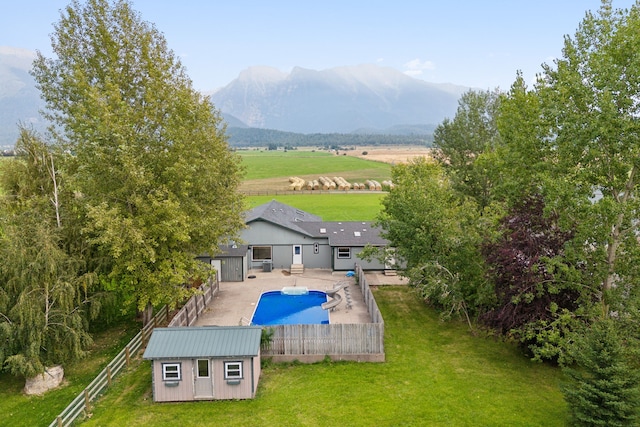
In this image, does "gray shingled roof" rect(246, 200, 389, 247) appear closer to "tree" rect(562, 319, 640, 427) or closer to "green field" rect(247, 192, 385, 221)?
"green field" rect(247, 192, 385, 221)

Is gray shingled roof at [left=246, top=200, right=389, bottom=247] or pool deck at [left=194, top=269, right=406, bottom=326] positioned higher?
gray shingled roof at [left=246, top=200, right=389, bottom=247]

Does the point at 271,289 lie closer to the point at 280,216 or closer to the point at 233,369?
→ the point at 280,216

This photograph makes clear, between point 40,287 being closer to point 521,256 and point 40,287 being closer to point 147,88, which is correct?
point 147,88

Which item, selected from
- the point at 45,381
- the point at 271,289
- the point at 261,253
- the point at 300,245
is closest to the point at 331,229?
the point at 300,245

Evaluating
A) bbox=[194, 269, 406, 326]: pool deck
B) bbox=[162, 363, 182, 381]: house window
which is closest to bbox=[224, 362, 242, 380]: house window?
bbox=[162, 363, 182, 381]: house window

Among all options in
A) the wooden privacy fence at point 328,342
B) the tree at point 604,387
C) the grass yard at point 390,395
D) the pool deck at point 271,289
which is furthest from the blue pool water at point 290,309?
the tree at point 604,387

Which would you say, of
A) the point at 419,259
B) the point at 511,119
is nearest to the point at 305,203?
the point at 419,259
